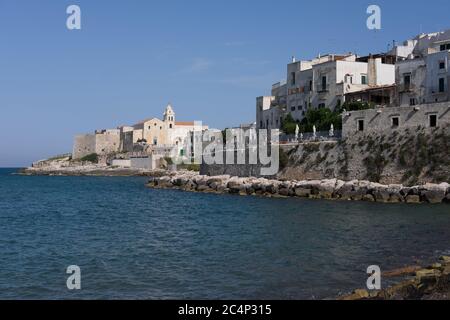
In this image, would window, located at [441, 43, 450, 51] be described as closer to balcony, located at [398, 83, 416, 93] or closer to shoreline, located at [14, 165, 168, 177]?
balcony, located at [398, 83, 416, 93]

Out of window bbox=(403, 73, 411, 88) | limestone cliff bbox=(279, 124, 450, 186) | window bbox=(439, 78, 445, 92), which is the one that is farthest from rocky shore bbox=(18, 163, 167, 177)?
window bbox=(439, 78, 445, 92)

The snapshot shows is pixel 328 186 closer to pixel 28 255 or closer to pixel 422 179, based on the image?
pixel 422 179

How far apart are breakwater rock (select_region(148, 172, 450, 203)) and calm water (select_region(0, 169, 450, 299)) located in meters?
2.51

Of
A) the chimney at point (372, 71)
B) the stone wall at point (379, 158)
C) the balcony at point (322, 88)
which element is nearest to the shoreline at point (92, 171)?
the balcony at point (322, 88)

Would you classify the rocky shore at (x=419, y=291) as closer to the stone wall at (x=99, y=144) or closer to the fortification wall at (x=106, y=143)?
the stone wall at (x=99, y=144)

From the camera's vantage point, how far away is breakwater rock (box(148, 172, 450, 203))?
32.6m

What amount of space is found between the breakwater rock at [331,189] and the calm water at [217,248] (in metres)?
2.51

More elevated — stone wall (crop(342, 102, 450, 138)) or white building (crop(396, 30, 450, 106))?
white building (crop(396, 30, 450, 106))

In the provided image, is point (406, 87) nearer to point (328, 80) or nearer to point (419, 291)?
point (328, 80)

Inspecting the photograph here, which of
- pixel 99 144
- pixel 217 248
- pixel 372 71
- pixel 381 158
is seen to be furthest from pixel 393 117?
pixel 99 144

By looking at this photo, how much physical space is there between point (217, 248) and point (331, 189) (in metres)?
19.2

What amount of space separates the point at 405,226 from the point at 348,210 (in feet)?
22.1

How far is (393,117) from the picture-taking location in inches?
1500
